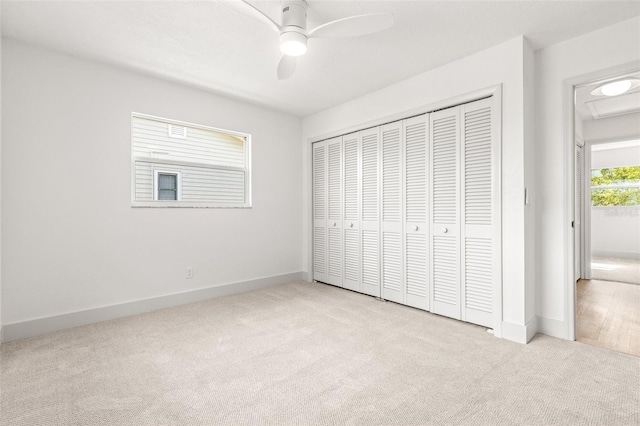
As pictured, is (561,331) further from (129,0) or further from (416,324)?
(129,0)

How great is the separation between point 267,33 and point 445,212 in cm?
224

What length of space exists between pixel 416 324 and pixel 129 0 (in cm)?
333

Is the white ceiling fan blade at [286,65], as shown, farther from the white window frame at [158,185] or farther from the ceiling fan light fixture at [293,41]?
the white window frame at [158,185]

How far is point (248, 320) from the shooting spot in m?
2.98

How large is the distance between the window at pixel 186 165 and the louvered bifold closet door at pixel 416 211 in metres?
2.03

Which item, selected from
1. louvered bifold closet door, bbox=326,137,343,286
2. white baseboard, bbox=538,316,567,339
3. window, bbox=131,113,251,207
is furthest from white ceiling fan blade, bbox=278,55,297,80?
white baseboard, bbox=538,316,567,339

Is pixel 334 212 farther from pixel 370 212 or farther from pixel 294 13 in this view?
pixel 294 13

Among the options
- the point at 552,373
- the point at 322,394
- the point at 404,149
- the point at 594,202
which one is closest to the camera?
the point at 322,394

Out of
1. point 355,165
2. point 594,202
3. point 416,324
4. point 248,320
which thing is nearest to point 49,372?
point 248,320

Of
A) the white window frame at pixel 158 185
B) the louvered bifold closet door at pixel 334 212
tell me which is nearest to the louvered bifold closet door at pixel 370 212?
the louvered bifold closet door at pixel 334 212

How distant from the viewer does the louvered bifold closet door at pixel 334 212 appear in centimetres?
421

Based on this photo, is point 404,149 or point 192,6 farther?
point 404,149

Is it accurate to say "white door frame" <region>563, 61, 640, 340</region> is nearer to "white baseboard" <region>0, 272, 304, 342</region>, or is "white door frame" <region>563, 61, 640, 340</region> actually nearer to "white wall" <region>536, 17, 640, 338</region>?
"white wall" <region>536, 17, 640, 338</region>

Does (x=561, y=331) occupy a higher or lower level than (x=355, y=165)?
lower
